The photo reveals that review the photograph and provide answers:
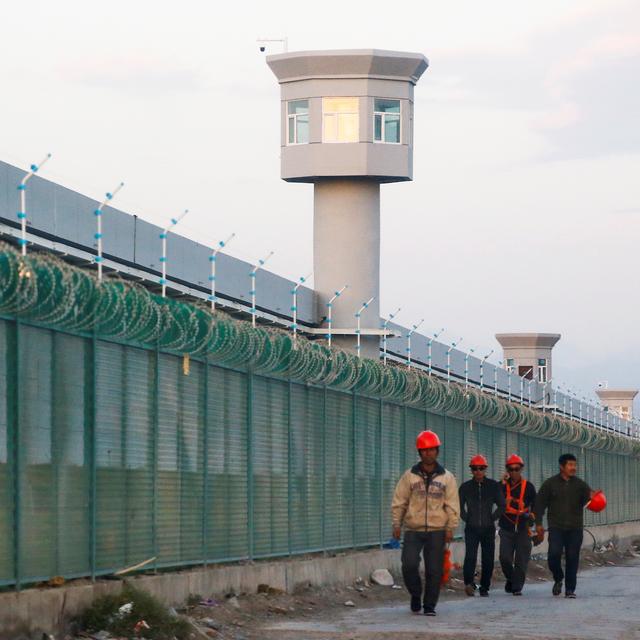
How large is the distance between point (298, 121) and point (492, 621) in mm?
26366

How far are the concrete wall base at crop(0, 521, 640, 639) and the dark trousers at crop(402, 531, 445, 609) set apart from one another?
60.5 inches

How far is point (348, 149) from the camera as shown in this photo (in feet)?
127

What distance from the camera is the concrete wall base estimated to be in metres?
10.4

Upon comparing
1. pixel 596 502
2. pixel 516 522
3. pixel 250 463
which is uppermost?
pixel 250 463

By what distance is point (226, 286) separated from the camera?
3403 centimetres

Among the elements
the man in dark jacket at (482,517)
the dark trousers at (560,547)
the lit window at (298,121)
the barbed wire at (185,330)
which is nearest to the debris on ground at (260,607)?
the man in dark jacket at (482,517)

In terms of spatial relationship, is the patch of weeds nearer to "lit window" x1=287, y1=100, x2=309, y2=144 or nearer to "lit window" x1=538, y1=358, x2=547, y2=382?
"lit window" x1=287, y1=100, x2=309, y2=144

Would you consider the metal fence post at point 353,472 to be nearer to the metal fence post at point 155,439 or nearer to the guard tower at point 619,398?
the metal fence post at point 155,439

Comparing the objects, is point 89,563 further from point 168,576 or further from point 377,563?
point 377,563

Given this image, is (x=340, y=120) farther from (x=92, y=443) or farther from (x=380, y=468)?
(x=92, y=443)

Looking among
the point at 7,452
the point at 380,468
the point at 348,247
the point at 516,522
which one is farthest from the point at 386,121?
the point at 7,452

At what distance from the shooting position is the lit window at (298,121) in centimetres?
3891

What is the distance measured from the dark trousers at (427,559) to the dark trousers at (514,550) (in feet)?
12.4

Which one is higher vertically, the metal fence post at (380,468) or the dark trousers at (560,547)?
the metal fence post at (380,468)
